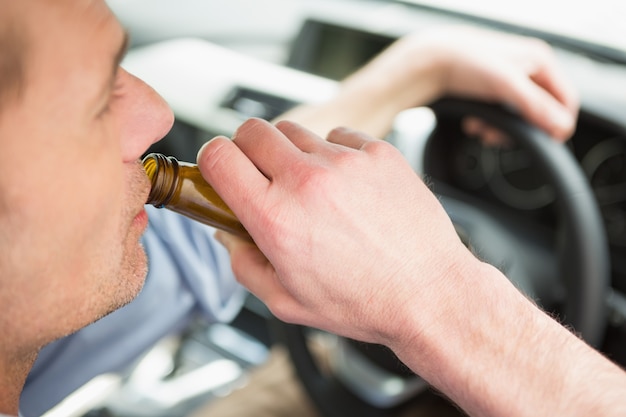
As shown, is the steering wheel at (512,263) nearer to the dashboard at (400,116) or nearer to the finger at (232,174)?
the dashboard at (400,116)

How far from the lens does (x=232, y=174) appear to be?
67cm

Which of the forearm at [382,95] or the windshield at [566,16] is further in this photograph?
the windshield at [566,16]

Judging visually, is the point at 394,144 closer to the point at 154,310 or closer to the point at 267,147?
the point at 154,310

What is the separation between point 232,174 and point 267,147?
4 centimetres

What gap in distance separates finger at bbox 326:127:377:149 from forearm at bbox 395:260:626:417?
0.56 feet

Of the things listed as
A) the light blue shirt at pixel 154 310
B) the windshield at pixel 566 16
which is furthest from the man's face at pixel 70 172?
the windshield at pixel 566 16

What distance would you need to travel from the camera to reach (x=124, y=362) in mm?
1085

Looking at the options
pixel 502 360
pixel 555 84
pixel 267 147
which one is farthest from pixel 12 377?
pixel 555 84

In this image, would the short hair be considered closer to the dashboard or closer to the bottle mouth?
the bottle mouth

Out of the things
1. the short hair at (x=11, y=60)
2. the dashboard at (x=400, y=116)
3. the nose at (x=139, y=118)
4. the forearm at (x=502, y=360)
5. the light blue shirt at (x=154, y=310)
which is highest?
the short hair at (x=11, y=60)

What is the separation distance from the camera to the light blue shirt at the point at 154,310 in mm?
975

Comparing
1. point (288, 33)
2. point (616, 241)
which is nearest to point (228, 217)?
point (616, 241)

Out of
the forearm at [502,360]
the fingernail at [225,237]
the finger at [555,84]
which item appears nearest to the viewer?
the forearm at [502,360]

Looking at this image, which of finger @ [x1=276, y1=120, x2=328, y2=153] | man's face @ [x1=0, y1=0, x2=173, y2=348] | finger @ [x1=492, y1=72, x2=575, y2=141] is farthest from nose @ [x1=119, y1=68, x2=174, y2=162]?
finger @ [x1=492, y1=72, x2=575, y2=141]
